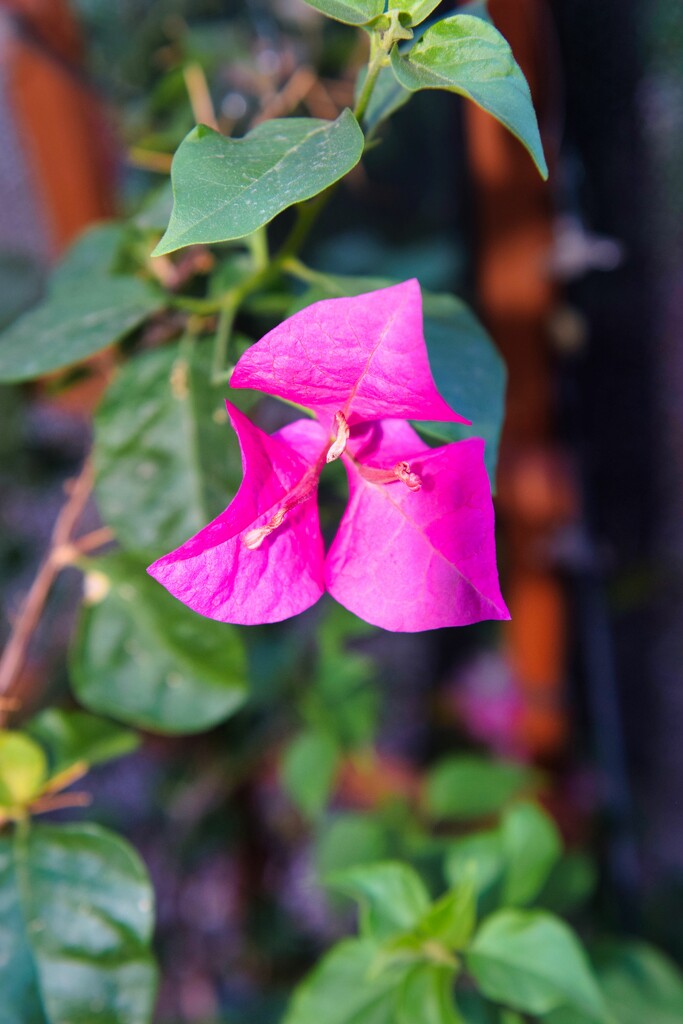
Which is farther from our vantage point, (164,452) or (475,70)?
(164,452)

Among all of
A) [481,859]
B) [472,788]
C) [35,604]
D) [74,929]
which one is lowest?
[472,788]

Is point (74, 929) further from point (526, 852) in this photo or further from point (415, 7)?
point (415, 7)

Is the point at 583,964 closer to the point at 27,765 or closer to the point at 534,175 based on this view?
the point at 27,765

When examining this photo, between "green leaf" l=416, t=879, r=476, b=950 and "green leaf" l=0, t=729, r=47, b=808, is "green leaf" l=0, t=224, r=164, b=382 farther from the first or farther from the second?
"green leaf" l=416, t=879, r=476, b=950

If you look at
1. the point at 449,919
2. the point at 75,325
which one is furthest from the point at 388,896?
the point at 75,325

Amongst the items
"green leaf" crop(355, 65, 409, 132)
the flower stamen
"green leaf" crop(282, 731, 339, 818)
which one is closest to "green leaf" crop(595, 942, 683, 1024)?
"green leaf" crop(282, 731, 339, 818)

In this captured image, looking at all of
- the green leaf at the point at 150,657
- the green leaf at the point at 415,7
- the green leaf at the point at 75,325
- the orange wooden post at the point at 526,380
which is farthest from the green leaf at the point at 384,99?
the orange wooden post at the point at 526,380
